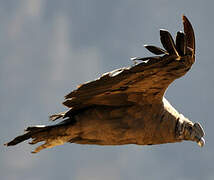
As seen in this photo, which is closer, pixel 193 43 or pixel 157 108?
pixel 193 43

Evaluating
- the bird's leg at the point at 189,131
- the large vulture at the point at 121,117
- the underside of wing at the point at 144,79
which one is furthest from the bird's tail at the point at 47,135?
the bird's leg at the point at 189,131

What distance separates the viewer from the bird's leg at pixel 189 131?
17969 millimetres

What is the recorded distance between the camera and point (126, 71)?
658 inches

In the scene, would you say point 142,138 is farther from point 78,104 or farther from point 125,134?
point 78,104

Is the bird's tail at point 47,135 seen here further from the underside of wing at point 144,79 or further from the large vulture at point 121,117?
the underside of wing at point 144,79

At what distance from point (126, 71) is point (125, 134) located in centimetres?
170

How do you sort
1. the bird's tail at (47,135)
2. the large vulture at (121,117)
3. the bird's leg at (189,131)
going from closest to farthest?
the large vulture at (121,117) < the bird's leg at (189,131) < the bird's tail at (47,135)

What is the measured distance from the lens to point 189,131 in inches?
712

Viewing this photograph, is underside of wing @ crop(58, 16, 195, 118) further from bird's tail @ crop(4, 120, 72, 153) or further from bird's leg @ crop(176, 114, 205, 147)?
bird's leg @ crop(176, 114, 205, 147)

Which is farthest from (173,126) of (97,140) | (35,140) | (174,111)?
(35,140)

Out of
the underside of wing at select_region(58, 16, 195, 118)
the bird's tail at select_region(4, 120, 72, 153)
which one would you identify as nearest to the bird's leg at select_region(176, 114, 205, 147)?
the underside of wing at select_region(58, 16, 195, 118)

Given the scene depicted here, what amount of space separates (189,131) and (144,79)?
A: 1.76 metres

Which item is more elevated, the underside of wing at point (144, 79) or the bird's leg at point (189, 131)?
the underside of wing at point (144, 79)

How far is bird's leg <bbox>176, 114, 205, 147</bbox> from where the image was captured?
1797 centimetres
